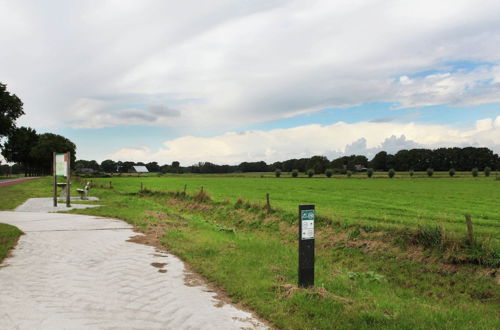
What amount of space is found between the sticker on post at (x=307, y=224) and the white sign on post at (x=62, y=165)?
56.4ft

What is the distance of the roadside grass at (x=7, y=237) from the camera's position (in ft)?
28.1

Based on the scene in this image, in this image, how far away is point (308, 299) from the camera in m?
5.78

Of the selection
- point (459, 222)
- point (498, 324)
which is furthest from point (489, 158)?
point (498, 324)

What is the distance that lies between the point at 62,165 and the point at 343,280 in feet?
58.6

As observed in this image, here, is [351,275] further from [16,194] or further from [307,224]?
[16,194]

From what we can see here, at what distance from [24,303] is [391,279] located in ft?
23.4

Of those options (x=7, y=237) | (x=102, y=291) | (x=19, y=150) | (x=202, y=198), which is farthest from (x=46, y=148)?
(x=102, y=291)

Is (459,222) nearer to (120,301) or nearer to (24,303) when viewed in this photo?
(120,301)

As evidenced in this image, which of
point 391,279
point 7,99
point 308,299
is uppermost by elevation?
point 7,99

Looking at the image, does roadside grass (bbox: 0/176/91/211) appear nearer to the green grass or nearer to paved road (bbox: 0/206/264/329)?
the green grass

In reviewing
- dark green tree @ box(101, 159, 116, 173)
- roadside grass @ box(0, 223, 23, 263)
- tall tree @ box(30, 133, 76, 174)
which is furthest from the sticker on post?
dark green tree @ box(101, 159, 116, 173)

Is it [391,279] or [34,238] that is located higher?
[34,238]

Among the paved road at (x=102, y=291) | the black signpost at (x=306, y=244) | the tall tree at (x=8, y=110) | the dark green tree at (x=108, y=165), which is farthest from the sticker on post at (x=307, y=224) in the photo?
the dark green tree at (x=108, y=165)

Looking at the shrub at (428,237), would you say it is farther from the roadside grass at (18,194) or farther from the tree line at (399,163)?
the tree line at (399,163)
